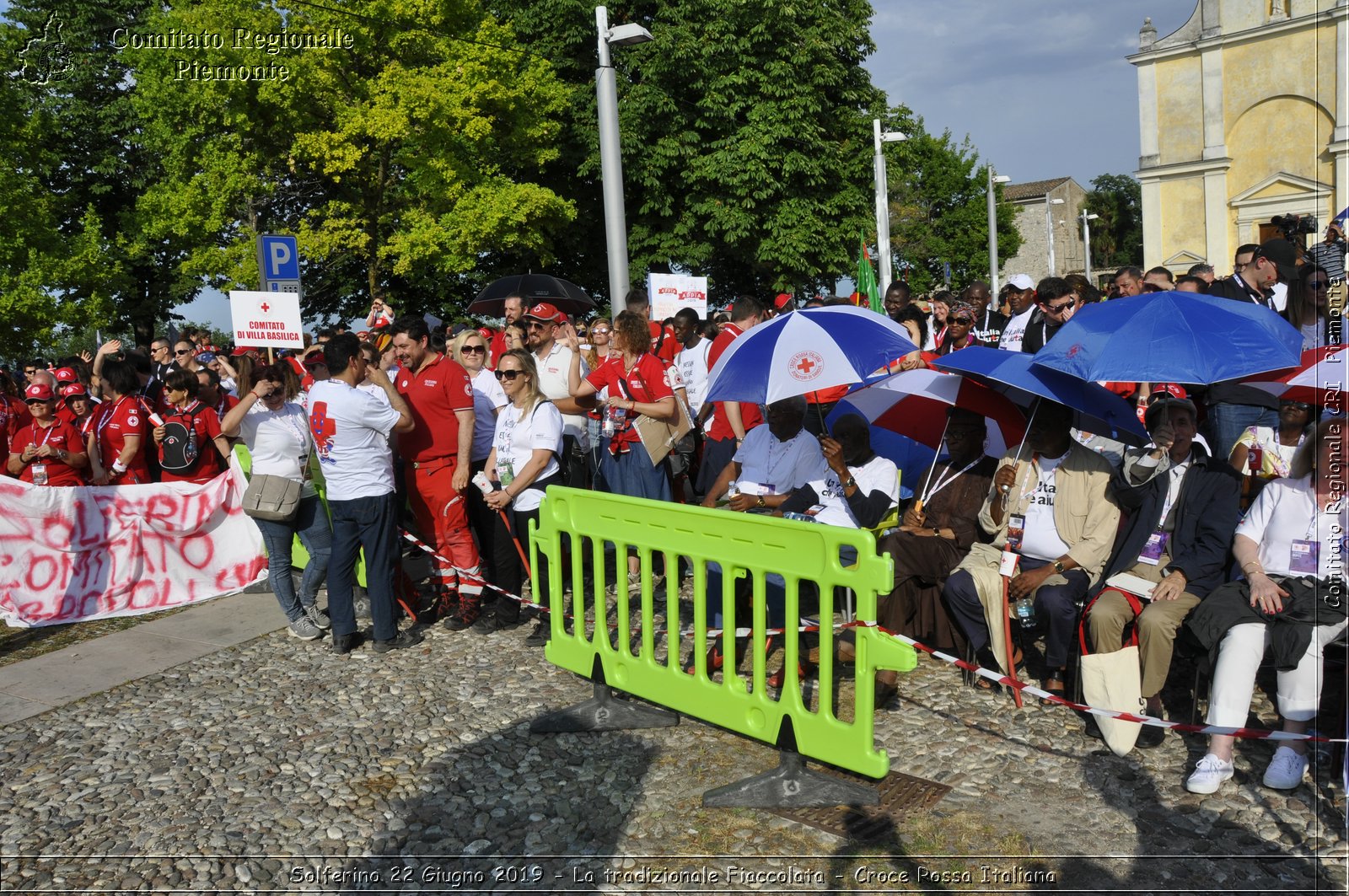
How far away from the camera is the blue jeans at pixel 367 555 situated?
22.3 ft

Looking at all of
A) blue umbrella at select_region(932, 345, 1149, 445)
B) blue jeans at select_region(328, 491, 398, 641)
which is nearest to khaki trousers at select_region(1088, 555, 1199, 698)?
blue umbrella at select_region(932, 345, 1149, 445)

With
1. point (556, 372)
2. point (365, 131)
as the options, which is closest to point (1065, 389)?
point (556, 372)

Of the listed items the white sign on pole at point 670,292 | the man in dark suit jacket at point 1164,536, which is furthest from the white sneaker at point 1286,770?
the white sign on pole at point 670,292

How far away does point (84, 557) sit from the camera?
8406mm

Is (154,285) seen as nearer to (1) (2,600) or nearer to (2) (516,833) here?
(1) (2,600)

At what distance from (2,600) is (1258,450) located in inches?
351

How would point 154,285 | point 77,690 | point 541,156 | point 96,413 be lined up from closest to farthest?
point 77,690, point 96,413, point 541,156, point 154,285

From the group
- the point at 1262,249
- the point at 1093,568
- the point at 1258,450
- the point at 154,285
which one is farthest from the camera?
the point at 154,285

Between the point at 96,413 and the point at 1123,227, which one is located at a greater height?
the point at 1123,227

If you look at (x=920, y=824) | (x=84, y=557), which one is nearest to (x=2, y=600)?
A: (x=84, y=557)

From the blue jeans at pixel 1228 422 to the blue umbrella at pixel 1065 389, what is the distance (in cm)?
165

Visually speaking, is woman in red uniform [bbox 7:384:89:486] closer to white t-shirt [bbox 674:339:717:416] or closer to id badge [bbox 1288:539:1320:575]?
white t-shirt [bbox 674:339:717:416]

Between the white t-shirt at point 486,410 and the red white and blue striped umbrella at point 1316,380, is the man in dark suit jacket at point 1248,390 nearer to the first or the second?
the red white and blue striped umbrella at point 1316,380

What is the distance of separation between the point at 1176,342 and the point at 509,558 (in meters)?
4.37
